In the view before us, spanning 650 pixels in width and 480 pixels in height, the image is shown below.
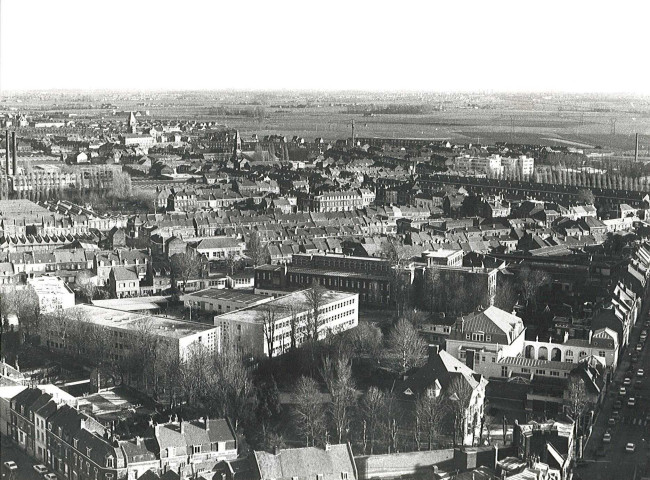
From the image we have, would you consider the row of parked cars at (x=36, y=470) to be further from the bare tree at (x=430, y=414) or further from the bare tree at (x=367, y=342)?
the bare tree at (x=367, y=342)

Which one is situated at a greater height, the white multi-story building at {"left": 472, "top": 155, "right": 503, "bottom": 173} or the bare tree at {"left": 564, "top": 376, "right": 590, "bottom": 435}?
the white multi-story building at {"left": 472, "top": 155, "right": 503, "bottom": 173}

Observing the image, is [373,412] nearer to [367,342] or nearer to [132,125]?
[367,342]

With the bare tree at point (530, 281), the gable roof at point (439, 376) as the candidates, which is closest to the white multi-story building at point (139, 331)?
the gable roof at point (439, 376)

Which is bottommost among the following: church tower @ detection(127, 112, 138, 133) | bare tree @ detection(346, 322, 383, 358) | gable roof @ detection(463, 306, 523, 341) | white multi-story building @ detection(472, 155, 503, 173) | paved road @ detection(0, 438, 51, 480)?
paved road @ detection(0, 438, 51, 480)

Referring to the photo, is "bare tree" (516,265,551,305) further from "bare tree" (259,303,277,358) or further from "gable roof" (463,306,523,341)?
"bare tree" (259,303,277,358)

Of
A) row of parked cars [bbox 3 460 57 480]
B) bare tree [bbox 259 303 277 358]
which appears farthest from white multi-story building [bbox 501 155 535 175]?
row of parked cars [bbox 3 460 57 480]

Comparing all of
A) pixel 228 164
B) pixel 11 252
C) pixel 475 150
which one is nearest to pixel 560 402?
pixel 11 252

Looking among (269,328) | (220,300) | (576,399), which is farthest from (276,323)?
(576,399)
